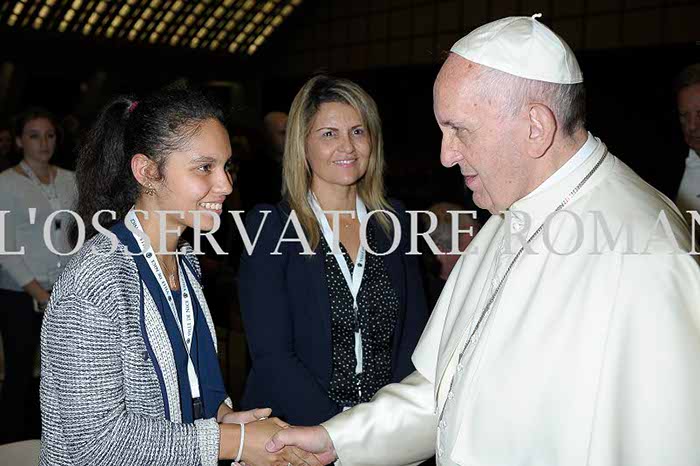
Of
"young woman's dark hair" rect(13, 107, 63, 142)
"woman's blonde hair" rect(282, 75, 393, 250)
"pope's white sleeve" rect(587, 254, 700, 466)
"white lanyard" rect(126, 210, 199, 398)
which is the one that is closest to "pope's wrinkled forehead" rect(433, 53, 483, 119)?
"pope's white sleeve" rect(587, 254, 700, 466)

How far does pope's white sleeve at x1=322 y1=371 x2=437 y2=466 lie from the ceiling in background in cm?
988

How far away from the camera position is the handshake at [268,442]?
6.12ft

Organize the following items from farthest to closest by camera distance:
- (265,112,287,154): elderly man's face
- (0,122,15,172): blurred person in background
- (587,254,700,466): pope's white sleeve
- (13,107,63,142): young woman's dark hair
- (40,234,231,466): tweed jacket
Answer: (0,122,15,172): blurred person in background < (265,112,287,154): elderly man's face < (13,107,63,142): young woman's dark hair < (40,234,231,466): tweed jacket < (587,254,700,466): pope's white sleeve

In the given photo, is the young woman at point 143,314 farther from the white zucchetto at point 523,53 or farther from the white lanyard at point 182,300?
the white zucchetto at point 523,53

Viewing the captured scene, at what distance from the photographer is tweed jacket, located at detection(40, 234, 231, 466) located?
162 cm

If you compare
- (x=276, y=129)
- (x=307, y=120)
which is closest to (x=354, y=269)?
(x=307, y=120)

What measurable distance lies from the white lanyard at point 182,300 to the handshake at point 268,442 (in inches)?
6.1

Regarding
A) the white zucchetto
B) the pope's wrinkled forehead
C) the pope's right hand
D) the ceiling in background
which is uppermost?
the ceiling in background

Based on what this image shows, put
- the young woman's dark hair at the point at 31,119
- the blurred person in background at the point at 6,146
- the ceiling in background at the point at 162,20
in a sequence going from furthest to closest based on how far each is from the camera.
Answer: the ceiling in background at the point at 162,20, the blurred person in background at the point at 6,146, the young woman's dark hair at the point at 31,119

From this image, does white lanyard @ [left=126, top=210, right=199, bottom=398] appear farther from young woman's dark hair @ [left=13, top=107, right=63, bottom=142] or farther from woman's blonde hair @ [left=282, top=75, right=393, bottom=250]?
young woman's dark hair @ [left=13, top=107, right=63, bottom=142]

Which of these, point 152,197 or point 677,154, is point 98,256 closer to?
point 152,197

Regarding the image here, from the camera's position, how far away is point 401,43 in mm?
10273

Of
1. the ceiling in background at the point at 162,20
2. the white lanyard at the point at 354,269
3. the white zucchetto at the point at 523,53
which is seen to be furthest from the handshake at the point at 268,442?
the ceiling in background at the point at 162,20

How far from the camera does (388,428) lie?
6.94ft
